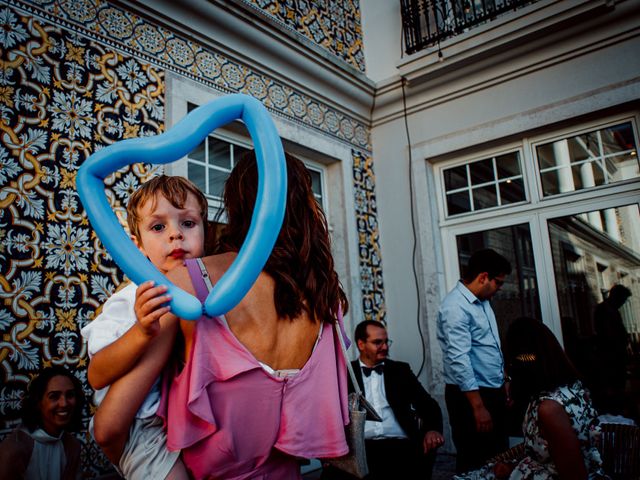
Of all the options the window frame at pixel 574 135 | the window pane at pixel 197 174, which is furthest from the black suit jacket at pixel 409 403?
the window frame at pixel 574 135

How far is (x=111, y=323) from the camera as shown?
35.0 inches

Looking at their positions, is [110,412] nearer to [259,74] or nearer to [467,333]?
[467,333]

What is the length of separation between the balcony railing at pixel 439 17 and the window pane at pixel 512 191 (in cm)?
162

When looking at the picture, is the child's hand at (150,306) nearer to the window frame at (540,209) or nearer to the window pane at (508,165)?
the window frame at (540,209)

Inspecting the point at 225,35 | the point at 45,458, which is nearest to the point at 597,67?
the point at 225,35

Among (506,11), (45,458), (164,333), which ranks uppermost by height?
(506,11)

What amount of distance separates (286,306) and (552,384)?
136cm

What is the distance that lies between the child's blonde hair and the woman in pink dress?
0.67ft

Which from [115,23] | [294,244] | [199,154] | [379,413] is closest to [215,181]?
[199,154]

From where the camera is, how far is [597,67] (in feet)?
13.1

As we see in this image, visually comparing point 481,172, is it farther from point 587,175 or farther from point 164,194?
point 164,194

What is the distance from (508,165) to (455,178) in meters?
0.54

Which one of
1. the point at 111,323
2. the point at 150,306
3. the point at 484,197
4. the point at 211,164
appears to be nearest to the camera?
the point at 150,306

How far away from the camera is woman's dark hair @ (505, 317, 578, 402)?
1.85 meters
